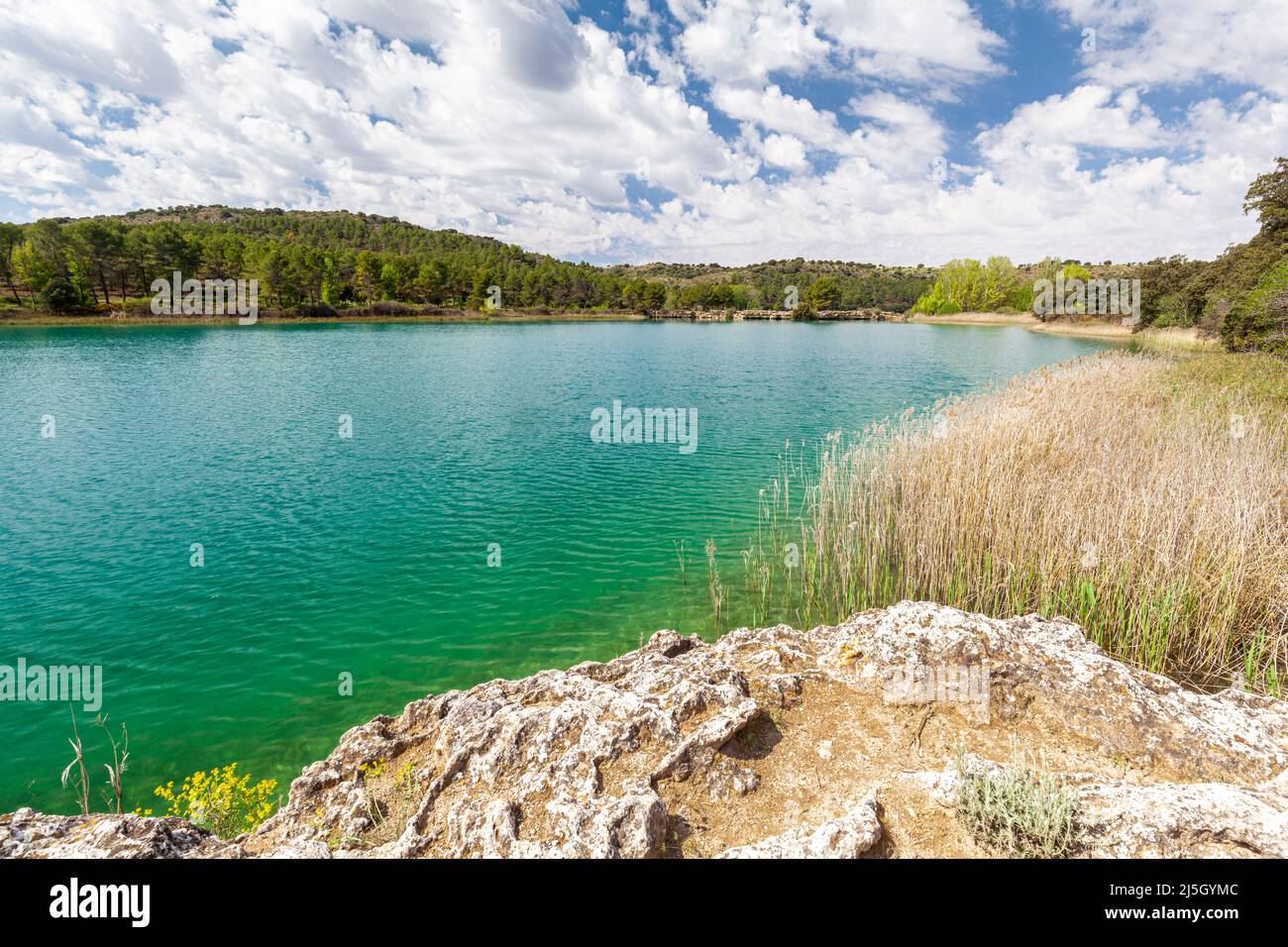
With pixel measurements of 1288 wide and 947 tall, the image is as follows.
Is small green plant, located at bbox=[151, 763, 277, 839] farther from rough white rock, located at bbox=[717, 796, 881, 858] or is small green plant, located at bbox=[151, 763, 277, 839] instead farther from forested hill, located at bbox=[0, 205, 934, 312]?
forested hill, located at bbox=[0, 205, 934, 312]

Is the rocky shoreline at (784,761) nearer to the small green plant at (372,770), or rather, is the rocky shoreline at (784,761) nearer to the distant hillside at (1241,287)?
the small green plant at (372,770)

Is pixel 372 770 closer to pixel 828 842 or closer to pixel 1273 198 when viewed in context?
pixel 828 842

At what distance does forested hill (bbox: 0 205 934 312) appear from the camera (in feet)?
263

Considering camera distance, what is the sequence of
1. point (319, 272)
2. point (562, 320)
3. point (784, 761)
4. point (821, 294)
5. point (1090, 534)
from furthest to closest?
point (821, 294) → point (562, 320) → point (319, 272) → point (1090, 534) → point (784, 761)

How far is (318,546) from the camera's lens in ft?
40.3

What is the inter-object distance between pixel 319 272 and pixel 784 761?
122 m

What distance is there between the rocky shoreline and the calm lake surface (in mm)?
3107

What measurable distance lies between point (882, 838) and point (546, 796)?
88.3 inches

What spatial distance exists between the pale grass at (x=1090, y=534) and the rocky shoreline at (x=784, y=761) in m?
2.35

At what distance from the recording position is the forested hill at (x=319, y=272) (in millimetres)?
80312

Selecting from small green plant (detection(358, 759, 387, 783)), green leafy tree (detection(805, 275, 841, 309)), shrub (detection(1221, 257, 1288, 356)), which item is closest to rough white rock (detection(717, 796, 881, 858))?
small green plant (detection(358, 759, 387, 783))

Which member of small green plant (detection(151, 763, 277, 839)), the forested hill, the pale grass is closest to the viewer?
small green plant (detection(151, 763, 277, 839))

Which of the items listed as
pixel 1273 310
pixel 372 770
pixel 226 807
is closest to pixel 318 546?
pixel 226 807

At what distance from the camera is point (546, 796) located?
12.8ft
